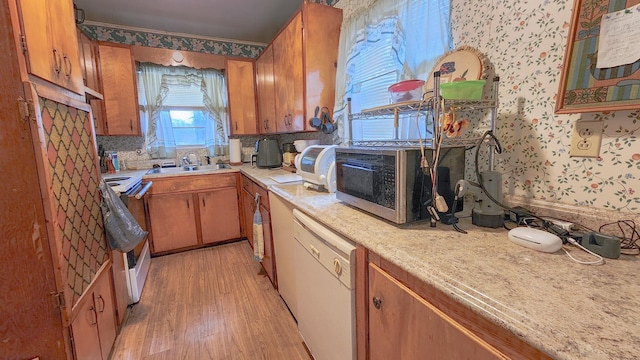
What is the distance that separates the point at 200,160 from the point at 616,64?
355 cm

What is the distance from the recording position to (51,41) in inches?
41.6

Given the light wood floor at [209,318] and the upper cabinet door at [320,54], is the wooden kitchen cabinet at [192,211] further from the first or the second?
the upper cabinet door at [320,54]

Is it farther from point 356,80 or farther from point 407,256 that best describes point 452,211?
point 356,80

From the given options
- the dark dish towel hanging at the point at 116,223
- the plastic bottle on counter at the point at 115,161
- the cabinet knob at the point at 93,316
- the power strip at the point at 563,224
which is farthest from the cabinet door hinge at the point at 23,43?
the plastic bottle on counter at the point at 115,161

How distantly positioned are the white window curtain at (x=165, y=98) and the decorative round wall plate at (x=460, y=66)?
110 inches

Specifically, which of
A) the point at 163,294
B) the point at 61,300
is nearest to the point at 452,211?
the point at 61,300

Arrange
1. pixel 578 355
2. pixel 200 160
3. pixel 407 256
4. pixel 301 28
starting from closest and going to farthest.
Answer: pixel 578 355
pixel 407 256
pixel 301 28
pixel 200 160

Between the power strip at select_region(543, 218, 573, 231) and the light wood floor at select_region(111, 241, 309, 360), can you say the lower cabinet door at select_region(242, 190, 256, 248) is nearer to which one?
the light wood floor at select_region(111, 241, 309, 360)

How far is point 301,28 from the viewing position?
1.98 m

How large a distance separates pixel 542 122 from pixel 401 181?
0.57 m

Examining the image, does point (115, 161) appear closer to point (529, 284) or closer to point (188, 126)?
point (188, 126)

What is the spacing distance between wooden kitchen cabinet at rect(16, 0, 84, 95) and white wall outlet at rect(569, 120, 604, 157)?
185 centimetres

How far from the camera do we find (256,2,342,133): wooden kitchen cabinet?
77.5 inches

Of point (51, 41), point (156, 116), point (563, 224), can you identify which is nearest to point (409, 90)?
point (563, 224)
